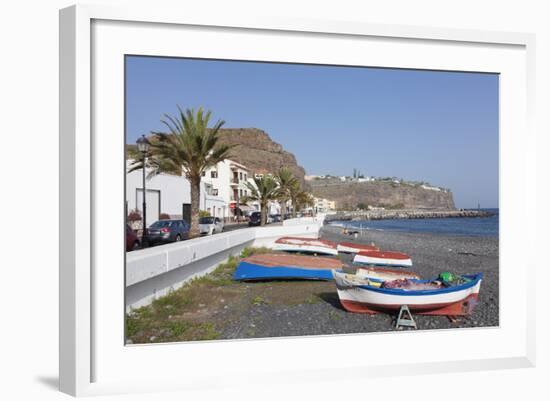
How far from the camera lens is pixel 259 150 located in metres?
5.83

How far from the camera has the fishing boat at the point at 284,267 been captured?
19.6ft

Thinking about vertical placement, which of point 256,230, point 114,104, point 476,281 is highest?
point 114,104

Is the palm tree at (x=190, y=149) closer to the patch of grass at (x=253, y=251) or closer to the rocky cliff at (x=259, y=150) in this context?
the rocky cliff at (x=259, y=150)

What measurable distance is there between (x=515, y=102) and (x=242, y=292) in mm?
3881

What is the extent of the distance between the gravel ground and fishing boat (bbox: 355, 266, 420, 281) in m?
0.14

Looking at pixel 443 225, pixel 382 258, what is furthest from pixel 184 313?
pixel 443 225

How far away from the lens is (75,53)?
13.9 ft

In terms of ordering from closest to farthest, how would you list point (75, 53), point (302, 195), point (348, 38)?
point (75, 53) < point (348, 38) < point (302, 195)

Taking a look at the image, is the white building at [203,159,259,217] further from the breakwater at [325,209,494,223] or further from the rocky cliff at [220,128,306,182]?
the breakwater at [325,209,494,223]

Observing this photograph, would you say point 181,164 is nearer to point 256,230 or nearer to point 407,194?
point 256,230

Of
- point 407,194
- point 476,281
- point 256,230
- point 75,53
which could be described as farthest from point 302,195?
point 75,53

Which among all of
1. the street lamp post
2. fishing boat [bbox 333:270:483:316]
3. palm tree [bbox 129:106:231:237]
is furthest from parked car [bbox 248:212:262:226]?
the street lamp post

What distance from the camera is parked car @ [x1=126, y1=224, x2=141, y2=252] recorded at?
15.3 feet

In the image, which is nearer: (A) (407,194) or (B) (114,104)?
(B) (114,104)
